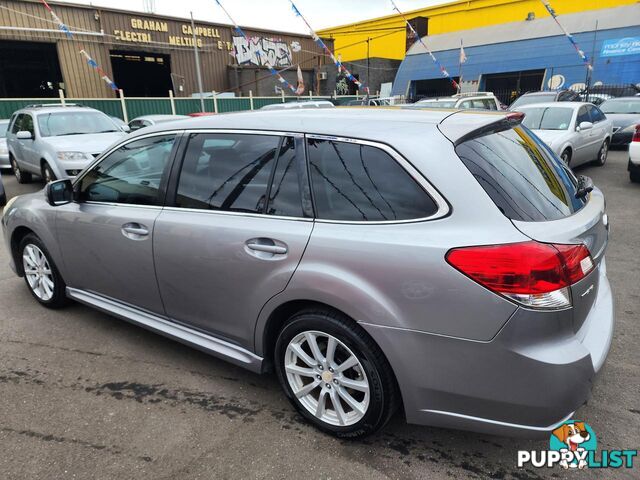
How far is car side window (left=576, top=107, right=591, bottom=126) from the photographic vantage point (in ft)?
Result: 30.4

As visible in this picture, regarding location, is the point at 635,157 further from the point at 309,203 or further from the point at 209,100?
the point at 209,100

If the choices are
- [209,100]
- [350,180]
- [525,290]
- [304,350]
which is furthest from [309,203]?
[209,100]

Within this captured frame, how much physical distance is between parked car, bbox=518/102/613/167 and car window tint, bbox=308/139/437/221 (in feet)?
24.6

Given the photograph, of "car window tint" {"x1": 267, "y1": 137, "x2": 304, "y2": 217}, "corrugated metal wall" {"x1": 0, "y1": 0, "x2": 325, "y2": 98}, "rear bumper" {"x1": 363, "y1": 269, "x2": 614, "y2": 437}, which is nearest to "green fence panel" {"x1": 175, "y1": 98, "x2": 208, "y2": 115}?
"corrugated metal wall" {"x1": 0, "y1": 0, "x2": 325, "y2": 98}

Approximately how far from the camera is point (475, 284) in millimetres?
1876

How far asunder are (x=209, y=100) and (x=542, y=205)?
23807 mm

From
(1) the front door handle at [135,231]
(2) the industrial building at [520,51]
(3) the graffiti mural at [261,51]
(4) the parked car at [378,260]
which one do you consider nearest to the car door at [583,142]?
(4) the parked car at [378,260]

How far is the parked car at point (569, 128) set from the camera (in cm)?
876

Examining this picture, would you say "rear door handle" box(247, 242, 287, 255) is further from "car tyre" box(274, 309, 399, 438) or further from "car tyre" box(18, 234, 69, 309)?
"car tyre" box(18, 234, 69, 309)

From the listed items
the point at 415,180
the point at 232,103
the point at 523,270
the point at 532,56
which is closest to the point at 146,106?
the point at 232,103

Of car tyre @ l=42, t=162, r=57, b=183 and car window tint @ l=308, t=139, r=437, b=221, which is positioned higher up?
car window tint @ l=308, t=139, r=437, b=221

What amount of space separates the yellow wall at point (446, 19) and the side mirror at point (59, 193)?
1384 inches

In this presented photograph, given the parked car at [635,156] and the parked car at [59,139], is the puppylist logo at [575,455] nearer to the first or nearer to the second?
the parked car at [635,156]

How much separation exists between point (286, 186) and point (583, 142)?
29.5 feet
